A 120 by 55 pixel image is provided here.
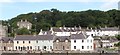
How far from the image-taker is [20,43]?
1704 inches

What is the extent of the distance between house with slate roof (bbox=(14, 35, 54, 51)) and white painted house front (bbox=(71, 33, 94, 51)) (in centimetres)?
256

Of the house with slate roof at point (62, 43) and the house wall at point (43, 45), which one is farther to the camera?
the house wall at point (43, 45)

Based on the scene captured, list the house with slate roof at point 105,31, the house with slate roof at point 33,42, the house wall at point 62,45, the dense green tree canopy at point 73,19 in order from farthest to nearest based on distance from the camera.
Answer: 1. the dense green tree canopy at point 73,19
2. the house with slate roof at point 105,31
3. the house with slate roof at point 33,42
4. the house wall at point 62,45

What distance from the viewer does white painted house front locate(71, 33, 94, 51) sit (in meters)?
41.6

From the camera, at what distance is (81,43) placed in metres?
41.7

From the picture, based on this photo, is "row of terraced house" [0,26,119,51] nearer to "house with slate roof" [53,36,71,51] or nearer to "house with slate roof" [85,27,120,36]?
"house with slate roof" [53,36,71,51]

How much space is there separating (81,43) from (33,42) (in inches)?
216

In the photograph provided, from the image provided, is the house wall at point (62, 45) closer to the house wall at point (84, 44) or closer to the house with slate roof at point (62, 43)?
the house with slate roof at point (62, 43)

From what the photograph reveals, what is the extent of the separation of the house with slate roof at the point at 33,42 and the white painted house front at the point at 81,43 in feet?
8.41

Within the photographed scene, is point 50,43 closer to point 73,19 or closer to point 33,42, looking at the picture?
point 33,42

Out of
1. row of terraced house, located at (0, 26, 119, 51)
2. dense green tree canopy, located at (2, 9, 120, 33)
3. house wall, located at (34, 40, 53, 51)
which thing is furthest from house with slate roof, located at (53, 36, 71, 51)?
dense green tree canopy, located at (2, 9, 120, 33)

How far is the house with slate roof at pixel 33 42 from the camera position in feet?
140

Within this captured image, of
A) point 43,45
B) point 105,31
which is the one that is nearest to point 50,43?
point 43,45

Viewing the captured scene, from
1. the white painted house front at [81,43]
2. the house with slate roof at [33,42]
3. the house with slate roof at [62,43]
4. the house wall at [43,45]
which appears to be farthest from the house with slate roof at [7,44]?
the white painted house front at [81,43]
